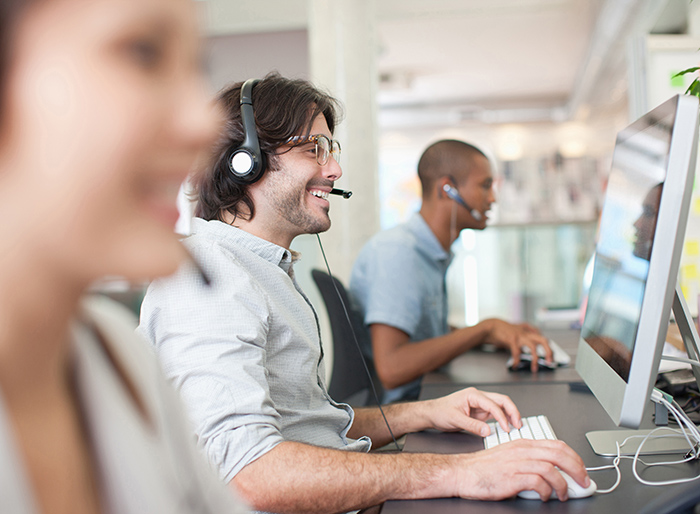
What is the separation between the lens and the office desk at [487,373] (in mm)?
1538

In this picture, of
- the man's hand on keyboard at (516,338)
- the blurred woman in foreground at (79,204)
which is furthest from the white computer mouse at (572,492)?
the man's hand on keyboard at (516,338)

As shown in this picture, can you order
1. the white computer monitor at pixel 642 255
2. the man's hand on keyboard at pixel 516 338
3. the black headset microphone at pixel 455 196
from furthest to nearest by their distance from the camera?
the black headset microphone at pixel 455 196
the man's hand on keyboard at pixel 516 338
the white computer monitor at pixel 642 255

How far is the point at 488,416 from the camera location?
112cm

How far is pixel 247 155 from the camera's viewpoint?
1.17m

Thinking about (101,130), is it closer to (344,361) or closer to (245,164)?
(245,164)

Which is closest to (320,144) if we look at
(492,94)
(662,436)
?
(662,436)

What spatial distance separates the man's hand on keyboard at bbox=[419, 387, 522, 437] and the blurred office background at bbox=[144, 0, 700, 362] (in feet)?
2.41

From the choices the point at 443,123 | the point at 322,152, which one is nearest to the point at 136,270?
the point at 322,152

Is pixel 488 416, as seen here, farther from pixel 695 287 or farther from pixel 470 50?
pixel 470 50

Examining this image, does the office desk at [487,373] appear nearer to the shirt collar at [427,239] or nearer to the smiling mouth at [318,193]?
the shirt collar at [427,239]

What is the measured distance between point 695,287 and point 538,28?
3334 mm

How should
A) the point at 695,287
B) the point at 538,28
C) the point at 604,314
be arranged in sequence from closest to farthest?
1. the point at 604,314
2. the point at 695,287
3. the point at 538,28

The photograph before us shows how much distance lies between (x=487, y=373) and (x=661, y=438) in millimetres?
683

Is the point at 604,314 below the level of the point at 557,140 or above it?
below
